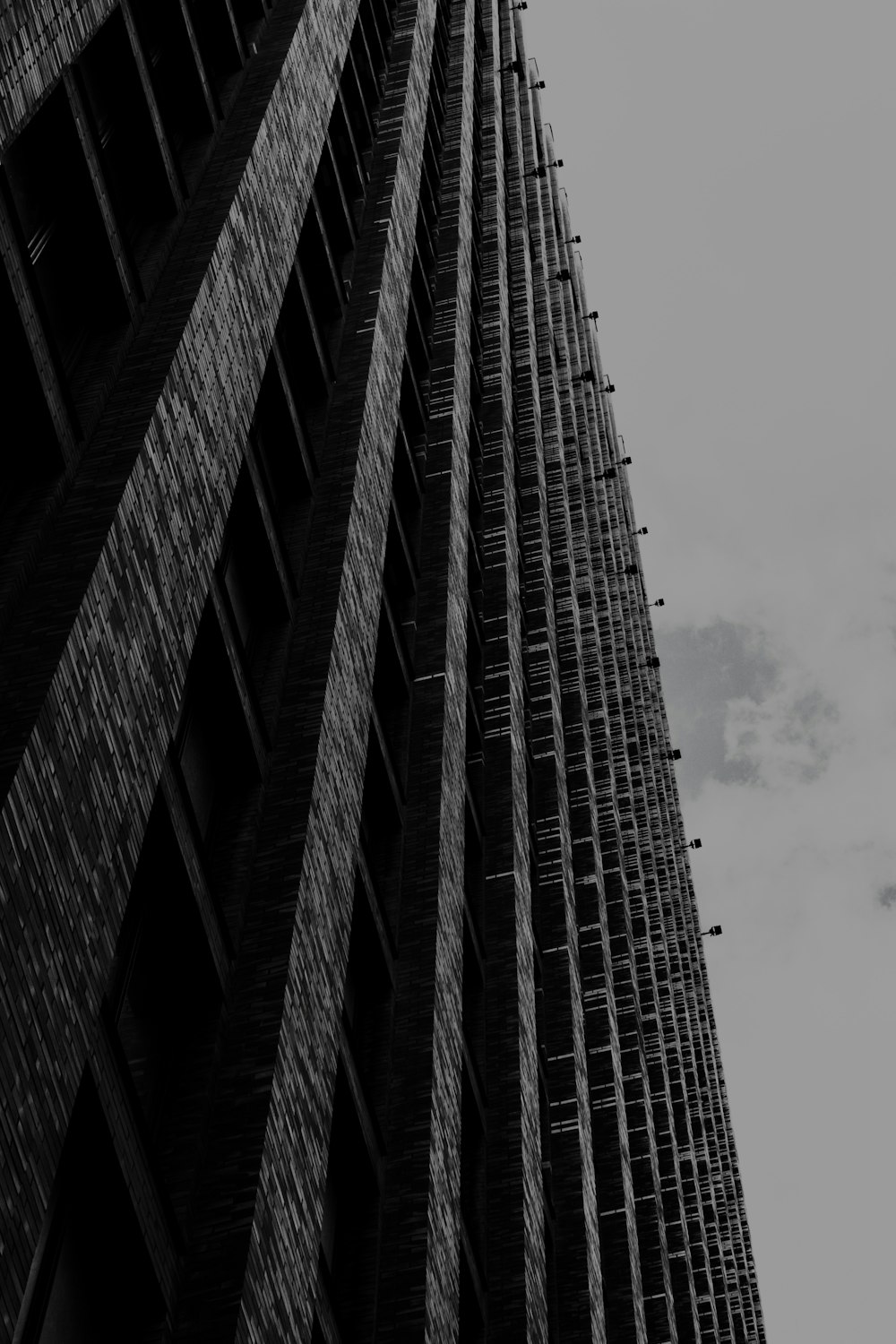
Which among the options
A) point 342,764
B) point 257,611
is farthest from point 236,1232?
point 257,611

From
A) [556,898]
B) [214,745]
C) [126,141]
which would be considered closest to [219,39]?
[126,141]

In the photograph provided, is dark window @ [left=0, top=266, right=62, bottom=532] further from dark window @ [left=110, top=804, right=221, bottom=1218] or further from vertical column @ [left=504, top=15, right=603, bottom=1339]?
vertical column @ [left=504, top=15, right=603, bottom=1339]

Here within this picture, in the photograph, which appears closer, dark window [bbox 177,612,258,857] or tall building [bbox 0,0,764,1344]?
Result: tall building [bbox 0,0,764,1344]

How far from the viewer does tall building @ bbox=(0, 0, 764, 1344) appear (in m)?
11.9

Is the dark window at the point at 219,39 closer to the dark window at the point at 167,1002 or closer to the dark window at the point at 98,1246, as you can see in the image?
the dark window at the point at 167,1002

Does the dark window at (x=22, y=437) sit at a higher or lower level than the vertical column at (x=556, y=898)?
lower

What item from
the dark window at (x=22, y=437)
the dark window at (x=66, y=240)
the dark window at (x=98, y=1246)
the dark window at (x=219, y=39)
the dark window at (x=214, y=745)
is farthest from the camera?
the dark window at (x=219, y=39)

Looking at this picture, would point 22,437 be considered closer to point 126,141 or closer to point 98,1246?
point 126,141

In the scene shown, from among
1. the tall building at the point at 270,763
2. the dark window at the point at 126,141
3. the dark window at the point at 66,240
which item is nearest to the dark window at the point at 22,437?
the tall building at the point at 270,763

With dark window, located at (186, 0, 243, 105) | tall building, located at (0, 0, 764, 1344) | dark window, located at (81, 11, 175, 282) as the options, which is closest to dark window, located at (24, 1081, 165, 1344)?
tall building, located at (0, 0, 764, 1344)

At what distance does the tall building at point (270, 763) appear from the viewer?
11922mm

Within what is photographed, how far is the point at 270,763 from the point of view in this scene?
58.7 ft

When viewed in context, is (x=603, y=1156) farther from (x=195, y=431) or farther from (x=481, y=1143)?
(x=195, y=431)

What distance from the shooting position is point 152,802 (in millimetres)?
13578
